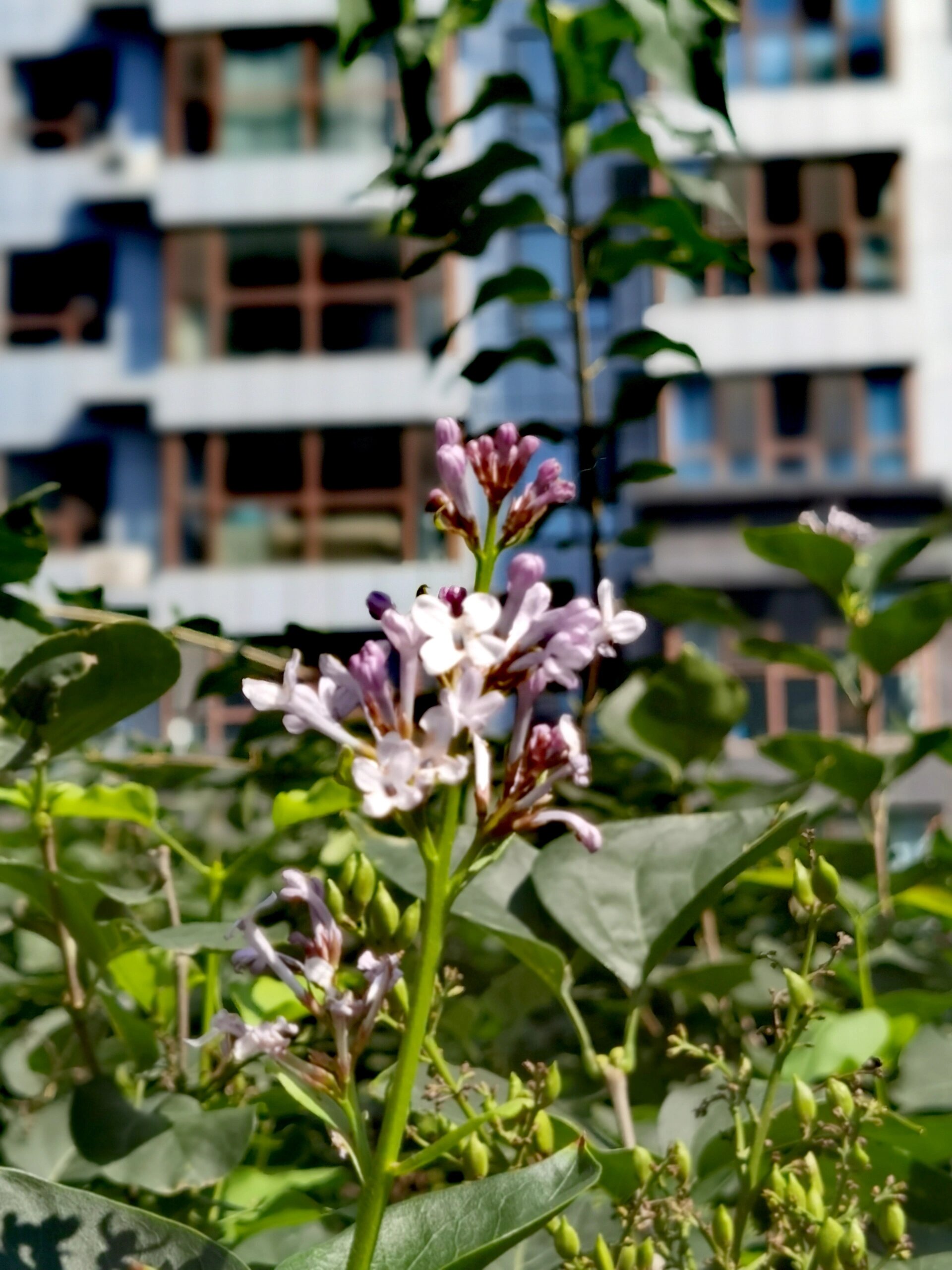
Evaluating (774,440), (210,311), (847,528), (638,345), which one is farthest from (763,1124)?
(210,311)

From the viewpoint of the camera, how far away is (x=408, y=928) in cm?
30

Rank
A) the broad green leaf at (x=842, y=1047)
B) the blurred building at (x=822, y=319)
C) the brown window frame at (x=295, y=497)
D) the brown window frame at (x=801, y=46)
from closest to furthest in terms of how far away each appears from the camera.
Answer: the broad green leaf at (x=842, y=1047) < the blurred building at (x=822, y=319) < the brown window frame at (x=295, y=497) < the brown window frame at (x=801, y=46)

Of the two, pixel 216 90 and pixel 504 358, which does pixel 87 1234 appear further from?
pixel 216 90

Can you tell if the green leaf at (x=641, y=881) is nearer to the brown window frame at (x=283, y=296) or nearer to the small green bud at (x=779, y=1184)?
the small green bud at (x=779, y=1184)

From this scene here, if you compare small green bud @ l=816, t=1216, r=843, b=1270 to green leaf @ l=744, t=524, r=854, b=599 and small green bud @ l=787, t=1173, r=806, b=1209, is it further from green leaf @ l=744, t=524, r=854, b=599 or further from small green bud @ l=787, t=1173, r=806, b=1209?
green leaf @ l=744, t=524, r=854, b=599

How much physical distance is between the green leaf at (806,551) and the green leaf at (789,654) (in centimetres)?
3

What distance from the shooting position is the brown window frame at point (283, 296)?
8.92 m

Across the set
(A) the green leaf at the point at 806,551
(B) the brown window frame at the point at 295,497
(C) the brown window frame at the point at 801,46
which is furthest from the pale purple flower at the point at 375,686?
(C) the brown window frame at the point at 801,46

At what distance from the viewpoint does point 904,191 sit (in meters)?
8.60

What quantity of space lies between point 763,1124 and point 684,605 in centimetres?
36

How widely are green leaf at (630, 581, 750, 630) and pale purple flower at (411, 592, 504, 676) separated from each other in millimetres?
371

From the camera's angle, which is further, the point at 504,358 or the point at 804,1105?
the point at 504,358

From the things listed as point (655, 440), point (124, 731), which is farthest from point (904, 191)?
point (124, 731)

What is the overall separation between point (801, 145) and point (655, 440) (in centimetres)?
209
